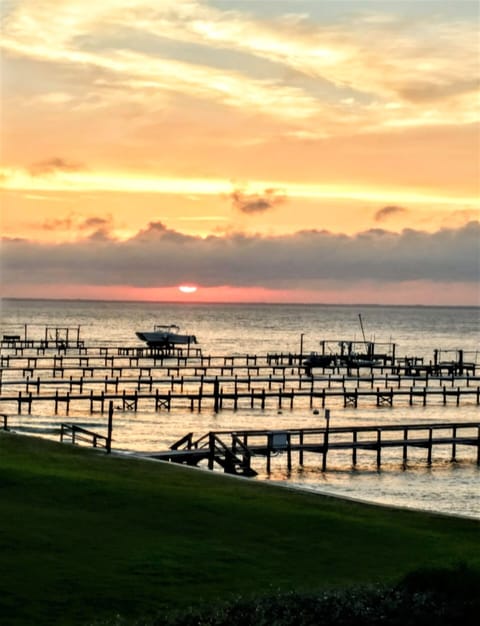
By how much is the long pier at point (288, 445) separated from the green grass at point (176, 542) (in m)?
16.6

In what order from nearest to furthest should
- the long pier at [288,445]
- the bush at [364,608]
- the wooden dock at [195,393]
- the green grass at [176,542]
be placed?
the bush at [364,608] < the green grass at [176,542] < the long pier at [288,445] < the wooden dock at [195,393]

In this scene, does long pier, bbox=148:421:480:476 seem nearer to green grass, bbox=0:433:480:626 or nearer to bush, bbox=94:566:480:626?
green grass, bbox=0:433:480:626

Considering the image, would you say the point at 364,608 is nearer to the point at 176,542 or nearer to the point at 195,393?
the point at 176,542

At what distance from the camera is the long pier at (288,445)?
162 feet

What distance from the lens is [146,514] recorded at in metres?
25.7

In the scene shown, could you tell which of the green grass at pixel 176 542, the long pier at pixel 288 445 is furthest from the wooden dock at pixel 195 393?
the green grass at pixel 176 542

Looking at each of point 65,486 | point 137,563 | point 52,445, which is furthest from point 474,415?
point 137,563

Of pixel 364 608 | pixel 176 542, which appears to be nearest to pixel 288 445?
pixel 176 542

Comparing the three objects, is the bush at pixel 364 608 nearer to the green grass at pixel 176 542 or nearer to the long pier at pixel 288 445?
the green grass at pixel 176 542

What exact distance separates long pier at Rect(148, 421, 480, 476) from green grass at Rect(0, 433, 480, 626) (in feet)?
54.3

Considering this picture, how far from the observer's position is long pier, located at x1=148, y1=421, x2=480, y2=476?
49469 millimetres

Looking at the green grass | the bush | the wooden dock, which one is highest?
the bush

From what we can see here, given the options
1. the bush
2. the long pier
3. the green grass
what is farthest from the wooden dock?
the bush

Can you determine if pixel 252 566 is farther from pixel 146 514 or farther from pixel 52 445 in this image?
pixel 52 445
